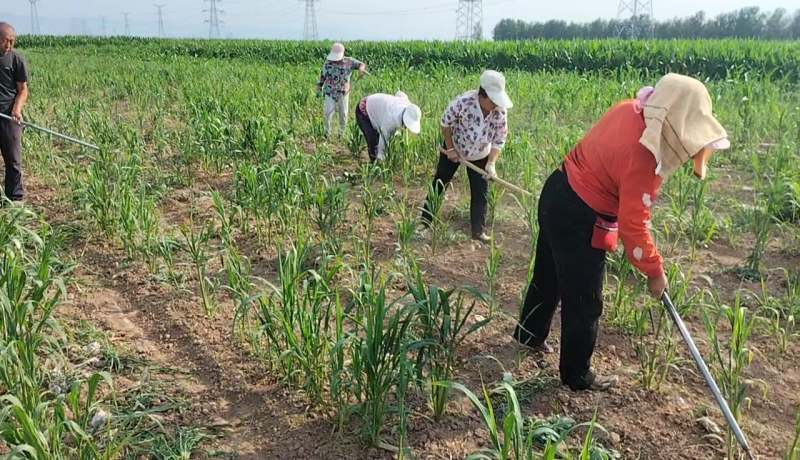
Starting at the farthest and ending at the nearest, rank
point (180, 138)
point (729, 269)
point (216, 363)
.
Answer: point (180, 138), point (729, 269), point (216, 363)

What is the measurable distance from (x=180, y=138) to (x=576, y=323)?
4816 mm

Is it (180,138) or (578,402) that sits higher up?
(180,138)

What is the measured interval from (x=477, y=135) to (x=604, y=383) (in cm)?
189

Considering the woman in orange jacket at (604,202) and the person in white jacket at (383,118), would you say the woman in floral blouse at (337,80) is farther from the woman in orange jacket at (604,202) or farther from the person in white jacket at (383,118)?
the woman in orange jacket at (604,202)

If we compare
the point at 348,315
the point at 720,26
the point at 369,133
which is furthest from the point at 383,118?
the point at 720,26

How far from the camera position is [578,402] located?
256cm

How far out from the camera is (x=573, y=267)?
2.41 metres

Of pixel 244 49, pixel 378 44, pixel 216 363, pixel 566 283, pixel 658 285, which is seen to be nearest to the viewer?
pixel 658 285

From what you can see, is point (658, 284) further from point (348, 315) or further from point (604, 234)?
point (348, 315)

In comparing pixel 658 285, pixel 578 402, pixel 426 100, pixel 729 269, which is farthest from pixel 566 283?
pixel 426 100

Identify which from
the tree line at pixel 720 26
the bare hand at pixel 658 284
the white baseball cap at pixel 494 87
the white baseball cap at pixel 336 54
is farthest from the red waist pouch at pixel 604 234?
the tree line at pixel 720 26

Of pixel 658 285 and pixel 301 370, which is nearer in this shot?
pixel 658 285

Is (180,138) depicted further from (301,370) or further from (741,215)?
(741,215)

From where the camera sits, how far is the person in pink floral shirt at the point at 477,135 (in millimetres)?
3693
